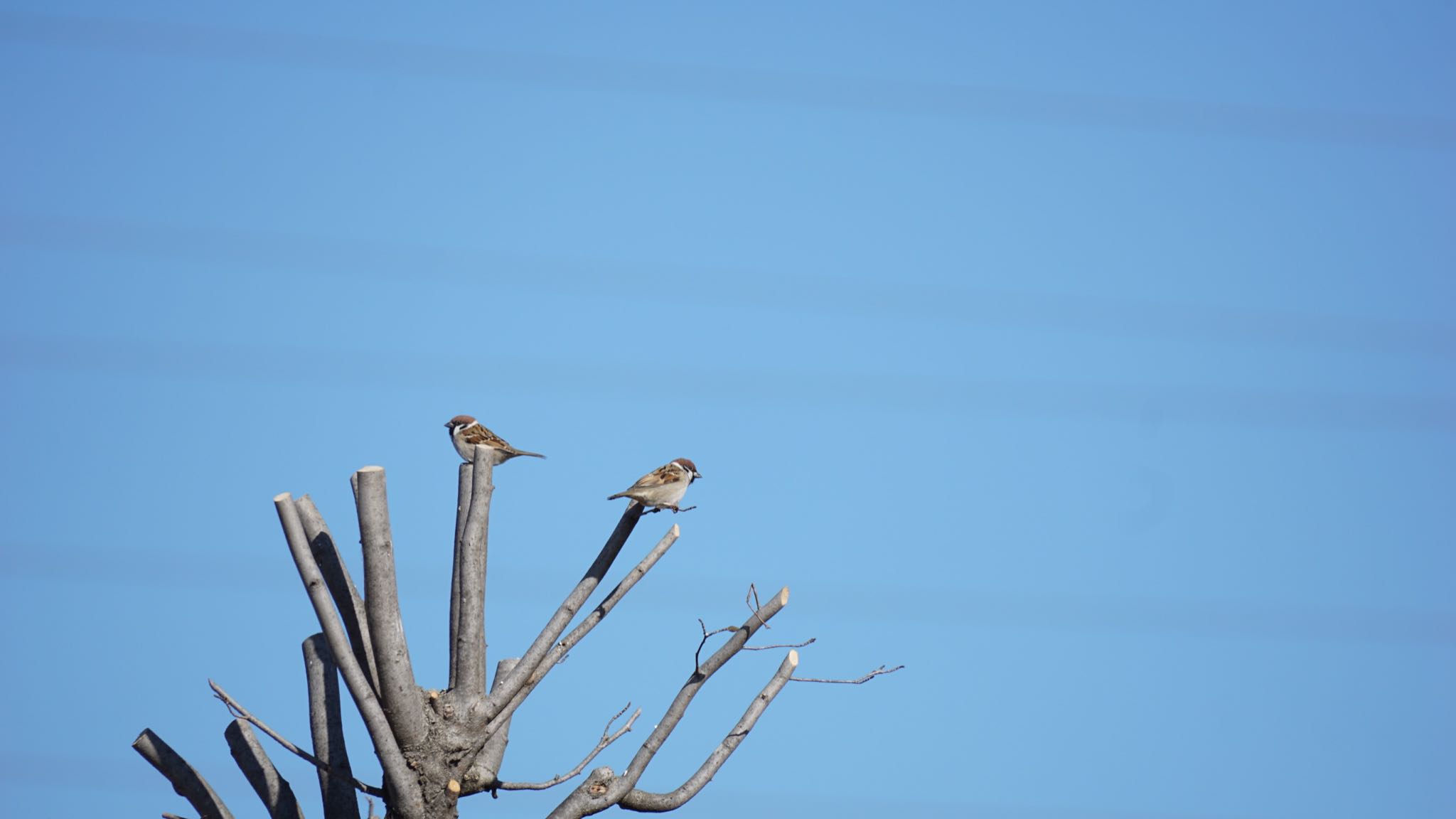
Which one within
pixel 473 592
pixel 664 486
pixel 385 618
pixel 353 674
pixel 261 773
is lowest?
pixel 261 773

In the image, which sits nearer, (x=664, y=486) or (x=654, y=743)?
(x=654, y=743)

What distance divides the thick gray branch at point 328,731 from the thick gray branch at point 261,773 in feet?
0.63

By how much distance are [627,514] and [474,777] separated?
176 cm

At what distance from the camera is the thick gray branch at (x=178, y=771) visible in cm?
653

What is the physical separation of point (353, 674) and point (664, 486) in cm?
303

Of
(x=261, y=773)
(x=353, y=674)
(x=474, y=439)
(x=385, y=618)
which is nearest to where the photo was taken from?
(x=353, y=674)

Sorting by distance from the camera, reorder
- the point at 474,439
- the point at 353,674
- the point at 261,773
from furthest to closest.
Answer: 1. the point at 474,439
2. the point at 261,773
3. the point at 353,674

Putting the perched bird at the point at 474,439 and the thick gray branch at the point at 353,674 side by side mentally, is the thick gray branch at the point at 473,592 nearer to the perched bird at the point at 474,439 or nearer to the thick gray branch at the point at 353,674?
the thick gray branch at the point at 353,674

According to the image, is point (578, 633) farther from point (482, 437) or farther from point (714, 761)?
point (482, 437)

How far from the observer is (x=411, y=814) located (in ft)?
21.4

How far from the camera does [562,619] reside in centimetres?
700

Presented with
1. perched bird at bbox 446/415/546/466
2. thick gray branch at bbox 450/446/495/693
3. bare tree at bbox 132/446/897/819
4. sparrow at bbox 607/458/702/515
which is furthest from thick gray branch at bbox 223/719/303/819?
perched bird at bbox 446/415/546/466

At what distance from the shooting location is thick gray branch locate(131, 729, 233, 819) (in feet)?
21.4

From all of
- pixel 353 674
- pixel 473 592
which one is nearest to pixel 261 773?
pixel 353 674
